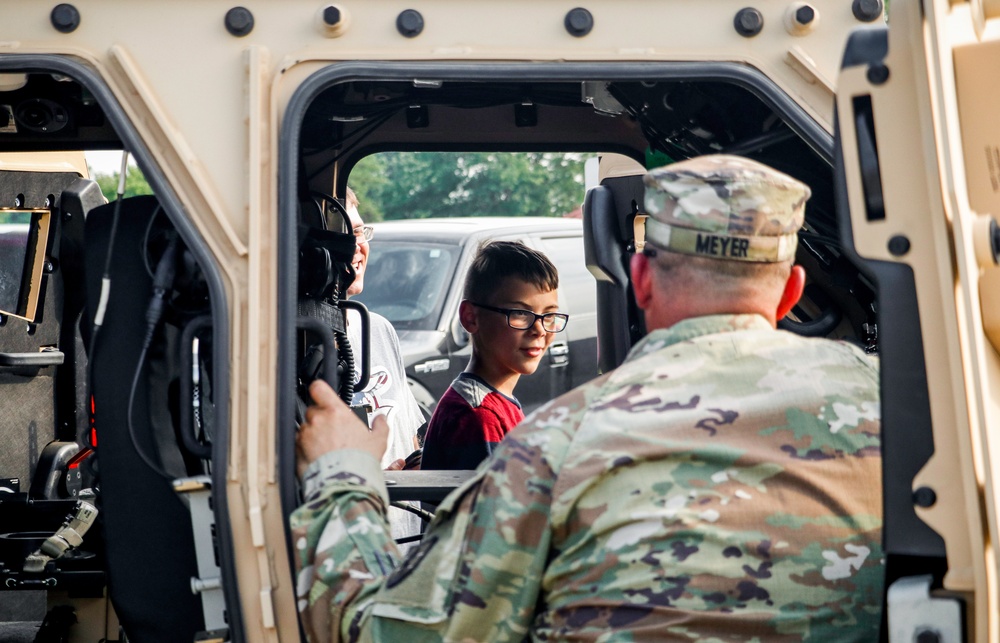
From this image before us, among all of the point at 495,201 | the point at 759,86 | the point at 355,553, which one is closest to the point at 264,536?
the point at 355,553

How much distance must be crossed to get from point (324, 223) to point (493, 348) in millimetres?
558

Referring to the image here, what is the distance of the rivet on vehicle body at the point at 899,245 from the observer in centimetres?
161

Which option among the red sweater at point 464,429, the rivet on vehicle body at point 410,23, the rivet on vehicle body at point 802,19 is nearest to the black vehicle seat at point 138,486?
the rivet on vehicle body at point 410,23

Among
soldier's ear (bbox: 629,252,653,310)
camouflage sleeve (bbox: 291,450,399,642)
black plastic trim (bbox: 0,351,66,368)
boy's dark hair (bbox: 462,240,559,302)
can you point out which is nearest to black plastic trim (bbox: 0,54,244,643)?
camouflage sleeve (bbox: 291,450,399,642)

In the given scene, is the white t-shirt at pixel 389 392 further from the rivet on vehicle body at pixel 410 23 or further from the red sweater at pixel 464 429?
the rivet on vehicle body at pixel 410 23

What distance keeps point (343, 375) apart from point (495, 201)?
13627 millimetres

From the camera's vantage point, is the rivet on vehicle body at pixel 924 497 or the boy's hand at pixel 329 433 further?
the boy's hand at pixel 329 433

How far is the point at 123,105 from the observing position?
202 cm

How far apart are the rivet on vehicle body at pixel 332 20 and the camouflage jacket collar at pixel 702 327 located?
0.78 m

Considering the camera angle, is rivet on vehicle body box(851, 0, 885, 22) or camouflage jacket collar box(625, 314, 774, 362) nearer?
camouflage jacket collar box(625, 314, 774, 362)

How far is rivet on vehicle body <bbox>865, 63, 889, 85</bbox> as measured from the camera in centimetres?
165

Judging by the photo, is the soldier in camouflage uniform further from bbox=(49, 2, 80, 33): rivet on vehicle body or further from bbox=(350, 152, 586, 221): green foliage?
bbox=(350, 152, 586, 221): green foliage

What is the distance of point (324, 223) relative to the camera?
120 inches

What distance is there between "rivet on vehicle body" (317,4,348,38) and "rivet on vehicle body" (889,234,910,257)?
1.02 metres
